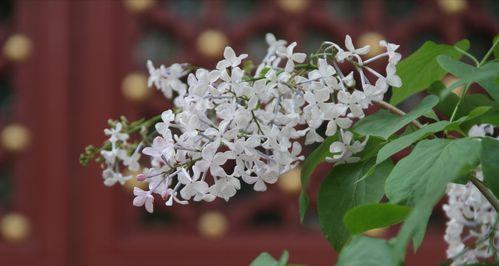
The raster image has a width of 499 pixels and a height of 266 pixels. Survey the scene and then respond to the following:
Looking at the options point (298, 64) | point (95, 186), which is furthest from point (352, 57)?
point (95, 186)

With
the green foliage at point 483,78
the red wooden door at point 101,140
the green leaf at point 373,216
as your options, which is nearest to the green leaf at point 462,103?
the green foliage at point 483,78

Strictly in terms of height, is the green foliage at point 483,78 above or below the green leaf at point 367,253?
above

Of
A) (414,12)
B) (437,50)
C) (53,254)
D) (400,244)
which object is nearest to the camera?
(400,244)

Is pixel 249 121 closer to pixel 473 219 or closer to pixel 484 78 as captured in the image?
pixel 484 78

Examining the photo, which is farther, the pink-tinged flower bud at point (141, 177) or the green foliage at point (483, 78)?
the pink-tinged flower bud at point (141, 177)

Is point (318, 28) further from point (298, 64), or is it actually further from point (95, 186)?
point (298, 64)

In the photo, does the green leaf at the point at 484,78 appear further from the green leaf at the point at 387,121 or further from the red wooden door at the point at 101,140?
Result: the red wooden door at the point at 101,140

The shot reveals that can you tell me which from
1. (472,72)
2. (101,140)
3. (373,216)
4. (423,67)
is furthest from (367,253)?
(101,140)
